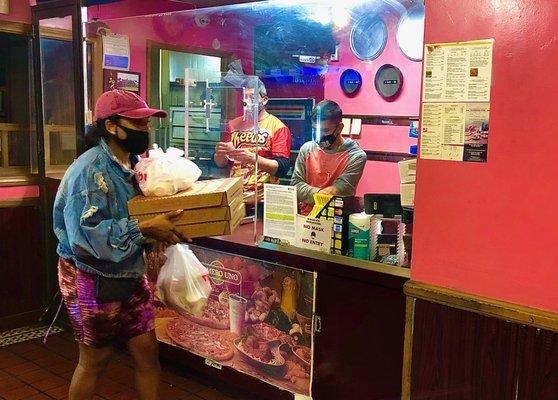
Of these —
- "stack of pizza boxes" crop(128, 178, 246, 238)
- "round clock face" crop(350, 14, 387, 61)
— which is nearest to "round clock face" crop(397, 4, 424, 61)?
"round clock face" crop(350, 14, 387, 61)

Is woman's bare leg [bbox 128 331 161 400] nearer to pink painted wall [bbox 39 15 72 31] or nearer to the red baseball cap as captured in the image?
the red baseball cap

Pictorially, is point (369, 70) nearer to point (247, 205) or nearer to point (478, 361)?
point (247, 205)

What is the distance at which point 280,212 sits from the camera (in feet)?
9.97

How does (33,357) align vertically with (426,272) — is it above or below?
below

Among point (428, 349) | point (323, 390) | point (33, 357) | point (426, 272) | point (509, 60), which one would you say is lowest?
point (33, 357)

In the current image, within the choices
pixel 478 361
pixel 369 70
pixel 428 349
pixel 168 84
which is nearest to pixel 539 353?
pixel 478 361

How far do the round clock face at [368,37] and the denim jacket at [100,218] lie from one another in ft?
6.73

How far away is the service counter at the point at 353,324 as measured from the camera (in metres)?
2.54

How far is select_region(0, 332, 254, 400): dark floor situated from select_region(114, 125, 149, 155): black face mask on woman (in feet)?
4.80

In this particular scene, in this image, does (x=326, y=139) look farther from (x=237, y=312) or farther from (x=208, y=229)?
(x=208, y=229)

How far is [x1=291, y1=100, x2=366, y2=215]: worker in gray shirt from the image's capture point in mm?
3305

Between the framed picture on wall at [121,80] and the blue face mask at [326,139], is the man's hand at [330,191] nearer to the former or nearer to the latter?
the blue face mask at [326,139]

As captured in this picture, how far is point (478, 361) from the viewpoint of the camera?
2033 millimetres

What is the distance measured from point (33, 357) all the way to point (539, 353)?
3.12 meters
